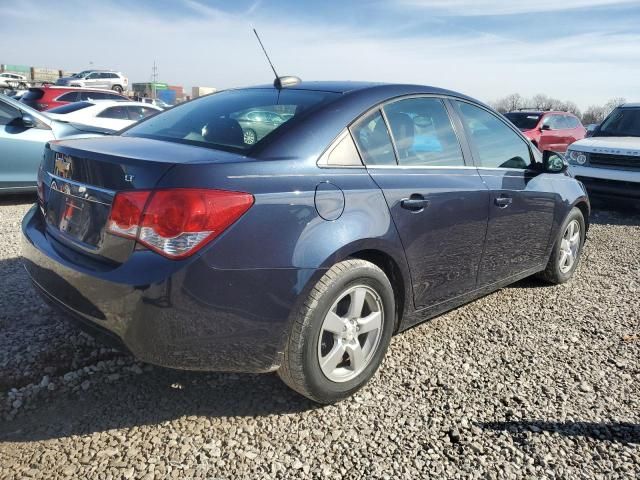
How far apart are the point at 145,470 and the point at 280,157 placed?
1428mm

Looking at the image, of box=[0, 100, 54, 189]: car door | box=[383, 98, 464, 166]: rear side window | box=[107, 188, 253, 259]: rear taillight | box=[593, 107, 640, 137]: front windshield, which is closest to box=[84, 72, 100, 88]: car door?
box=[0, 100, 54, 189]: car door

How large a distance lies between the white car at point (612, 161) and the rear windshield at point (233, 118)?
6220 mm

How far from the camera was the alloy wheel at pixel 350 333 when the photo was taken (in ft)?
8.32

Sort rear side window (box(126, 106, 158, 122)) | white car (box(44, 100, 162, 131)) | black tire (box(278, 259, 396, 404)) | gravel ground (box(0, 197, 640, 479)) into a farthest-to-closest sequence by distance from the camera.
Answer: rear side window (box(126, 106, 158, 122))
white car (box(44, 100, 162, 131))
black tire (box(278, 259, 396, 404))
gravel ground (box(0, 197, 640, 479))

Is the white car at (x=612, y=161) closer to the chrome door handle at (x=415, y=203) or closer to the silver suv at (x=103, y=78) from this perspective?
the chrome door handle at (x=415, y=203)

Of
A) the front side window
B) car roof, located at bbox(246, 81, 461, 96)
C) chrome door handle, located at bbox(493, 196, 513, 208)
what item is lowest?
chrome door handle, located at bbox(493, 196, 513, 208)

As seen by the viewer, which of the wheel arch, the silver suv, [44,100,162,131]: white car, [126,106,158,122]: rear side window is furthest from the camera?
the silver suv

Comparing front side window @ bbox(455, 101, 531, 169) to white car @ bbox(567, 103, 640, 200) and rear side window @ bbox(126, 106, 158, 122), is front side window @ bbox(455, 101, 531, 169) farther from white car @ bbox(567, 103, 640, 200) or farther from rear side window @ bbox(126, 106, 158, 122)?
rear side window @ bbox(126, 106, 158, 122)

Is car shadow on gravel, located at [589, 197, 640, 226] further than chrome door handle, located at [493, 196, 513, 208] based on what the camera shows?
Yes

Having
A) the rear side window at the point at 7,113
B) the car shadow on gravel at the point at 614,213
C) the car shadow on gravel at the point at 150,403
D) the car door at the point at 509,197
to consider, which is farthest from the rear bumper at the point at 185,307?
the car shadow on gravel at the point at 614,213

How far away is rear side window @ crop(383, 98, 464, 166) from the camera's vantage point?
296 centimetres

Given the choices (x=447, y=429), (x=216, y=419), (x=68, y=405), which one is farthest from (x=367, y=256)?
(x=68, y=405)

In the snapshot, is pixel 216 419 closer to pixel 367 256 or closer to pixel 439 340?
pixel 367 256

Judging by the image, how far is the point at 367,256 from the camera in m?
2.68
